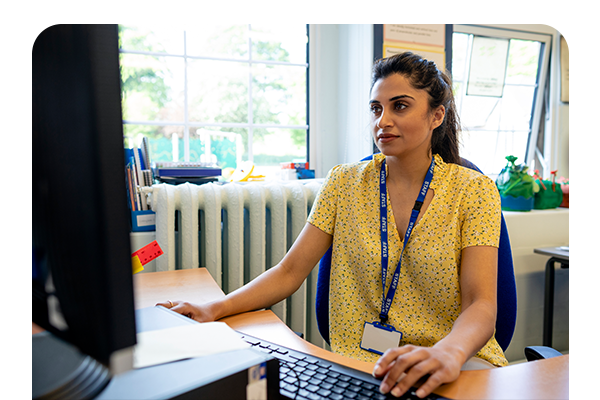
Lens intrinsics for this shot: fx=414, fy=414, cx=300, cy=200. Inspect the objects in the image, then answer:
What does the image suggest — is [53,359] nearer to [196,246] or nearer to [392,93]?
[392,93]

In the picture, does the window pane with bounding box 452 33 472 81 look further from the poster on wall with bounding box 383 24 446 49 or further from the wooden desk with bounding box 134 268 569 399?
the wooden desk with bounding box 134 268 569 399

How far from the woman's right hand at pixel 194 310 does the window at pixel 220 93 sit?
1.07m

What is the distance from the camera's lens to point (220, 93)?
212 centimetres

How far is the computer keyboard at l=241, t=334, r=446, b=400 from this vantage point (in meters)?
0.58

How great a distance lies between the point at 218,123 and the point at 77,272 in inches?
72.9

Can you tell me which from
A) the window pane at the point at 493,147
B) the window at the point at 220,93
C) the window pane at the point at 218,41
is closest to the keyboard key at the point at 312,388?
the window at the point at 220,93

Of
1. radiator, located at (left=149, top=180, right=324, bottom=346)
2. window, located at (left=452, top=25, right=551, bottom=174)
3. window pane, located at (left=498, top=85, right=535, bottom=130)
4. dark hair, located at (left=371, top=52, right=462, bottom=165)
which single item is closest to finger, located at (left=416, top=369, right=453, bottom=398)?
dark hair, located at (left=371, top=52, right=462, bottom=165)

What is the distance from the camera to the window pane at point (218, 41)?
6.68 feet

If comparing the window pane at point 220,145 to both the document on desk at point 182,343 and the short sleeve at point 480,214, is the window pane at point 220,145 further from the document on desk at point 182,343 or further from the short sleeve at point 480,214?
the document on desk at point 182,343

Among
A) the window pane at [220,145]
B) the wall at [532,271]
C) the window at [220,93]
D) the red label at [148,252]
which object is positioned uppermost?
the window at [220,93]

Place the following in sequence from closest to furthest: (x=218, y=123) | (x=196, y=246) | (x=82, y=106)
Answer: (x=82, y=106) < (x=196, y=246) < (x=218, y=123)
